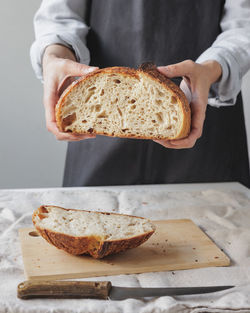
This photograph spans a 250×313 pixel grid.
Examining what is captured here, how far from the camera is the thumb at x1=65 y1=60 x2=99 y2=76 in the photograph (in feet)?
5.04

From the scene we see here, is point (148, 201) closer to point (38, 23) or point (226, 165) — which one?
point (226, 165)

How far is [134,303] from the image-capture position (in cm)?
118

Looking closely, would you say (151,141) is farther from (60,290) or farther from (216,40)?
(60,290)

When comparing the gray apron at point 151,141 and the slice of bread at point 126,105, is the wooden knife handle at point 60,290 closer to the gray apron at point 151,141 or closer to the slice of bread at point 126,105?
the slice of bread at point 126,105

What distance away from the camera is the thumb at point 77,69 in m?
1.54

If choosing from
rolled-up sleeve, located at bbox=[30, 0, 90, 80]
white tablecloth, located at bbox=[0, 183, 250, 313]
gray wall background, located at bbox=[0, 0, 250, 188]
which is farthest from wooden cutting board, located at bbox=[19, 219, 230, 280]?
gray wall background, located at bbox=[0, 0, 250, 188]

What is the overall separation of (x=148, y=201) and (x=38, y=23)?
2.93 feet

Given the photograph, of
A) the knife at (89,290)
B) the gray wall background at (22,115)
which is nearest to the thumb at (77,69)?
the knife at (89,290)

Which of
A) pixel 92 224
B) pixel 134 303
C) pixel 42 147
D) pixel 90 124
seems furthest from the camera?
pixel 42 147

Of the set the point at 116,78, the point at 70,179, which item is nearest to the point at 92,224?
the point at 116,78

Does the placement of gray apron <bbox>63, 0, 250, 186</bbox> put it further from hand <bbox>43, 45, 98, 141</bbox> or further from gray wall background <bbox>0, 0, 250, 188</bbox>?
gray wall background <bbox>0, 0, 250, 188</bbox>

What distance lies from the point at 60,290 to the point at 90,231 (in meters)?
0.23

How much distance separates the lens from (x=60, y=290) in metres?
1.19

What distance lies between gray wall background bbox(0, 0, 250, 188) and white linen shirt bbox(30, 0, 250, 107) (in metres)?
1.08
